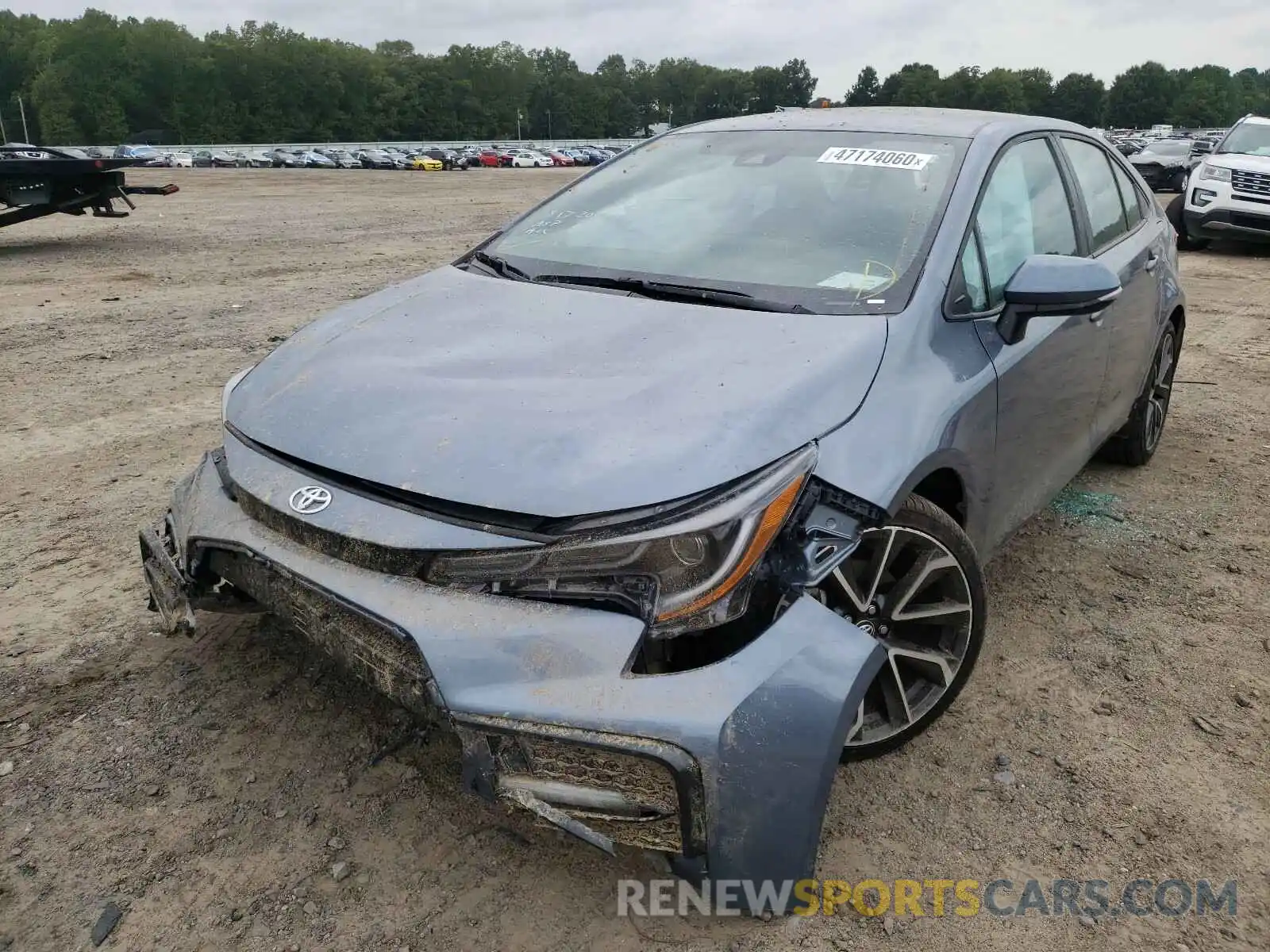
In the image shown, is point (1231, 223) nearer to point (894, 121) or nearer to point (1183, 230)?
point (1183, 230)

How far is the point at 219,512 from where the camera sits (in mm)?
Answer: 2385

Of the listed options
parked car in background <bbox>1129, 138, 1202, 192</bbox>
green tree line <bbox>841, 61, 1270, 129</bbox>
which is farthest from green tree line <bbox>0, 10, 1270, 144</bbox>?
parked car in background <bbox>1129, 138, 1202, 192</bbox>

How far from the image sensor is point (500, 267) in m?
3.23

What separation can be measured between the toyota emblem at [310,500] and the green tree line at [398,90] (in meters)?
83.1

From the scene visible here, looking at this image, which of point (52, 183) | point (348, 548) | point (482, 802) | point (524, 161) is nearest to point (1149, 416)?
point (482, 802)

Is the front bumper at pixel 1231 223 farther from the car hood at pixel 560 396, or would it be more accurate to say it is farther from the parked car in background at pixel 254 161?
the parked car in background at pixel 254 161

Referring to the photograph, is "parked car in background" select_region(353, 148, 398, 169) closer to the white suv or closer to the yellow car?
the yellow car

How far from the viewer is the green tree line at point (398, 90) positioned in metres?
97.2

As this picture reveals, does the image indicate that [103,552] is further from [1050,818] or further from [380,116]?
[380,116]

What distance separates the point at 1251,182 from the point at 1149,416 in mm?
9413

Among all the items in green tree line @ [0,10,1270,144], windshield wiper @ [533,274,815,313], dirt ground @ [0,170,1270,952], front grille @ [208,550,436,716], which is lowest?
dirt ground @ [0,170,1270,952]

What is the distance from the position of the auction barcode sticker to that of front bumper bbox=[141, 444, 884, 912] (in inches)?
68.1

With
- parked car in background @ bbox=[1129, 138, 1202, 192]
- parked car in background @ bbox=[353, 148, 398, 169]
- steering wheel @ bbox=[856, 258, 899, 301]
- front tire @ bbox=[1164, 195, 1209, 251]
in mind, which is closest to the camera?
steering wheel @ bbox=[856, 258, 899, 301]

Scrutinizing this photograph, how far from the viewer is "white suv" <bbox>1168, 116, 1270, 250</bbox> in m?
11.9
